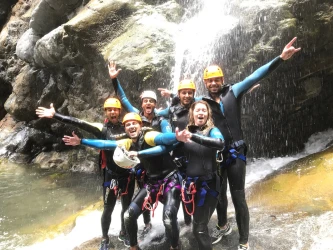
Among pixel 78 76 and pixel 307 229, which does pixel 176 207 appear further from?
pixel 78 76

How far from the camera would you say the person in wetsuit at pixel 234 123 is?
464 cm

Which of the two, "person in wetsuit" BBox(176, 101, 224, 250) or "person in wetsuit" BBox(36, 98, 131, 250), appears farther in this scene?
"person in wetsuit" BBox(36, 98, 131, 250)

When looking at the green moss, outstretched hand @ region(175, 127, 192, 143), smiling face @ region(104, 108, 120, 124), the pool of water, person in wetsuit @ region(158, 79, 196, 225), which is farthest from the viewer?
the pool of water

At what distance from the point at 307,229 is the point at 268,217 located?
2.52ft

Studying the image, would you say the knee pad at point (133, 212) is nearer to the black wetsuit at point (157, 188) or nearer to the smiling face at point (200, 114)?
the black wetsuit at point (157, 188)

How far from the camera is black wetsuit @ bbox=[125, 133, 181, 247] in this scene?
4.64 meters

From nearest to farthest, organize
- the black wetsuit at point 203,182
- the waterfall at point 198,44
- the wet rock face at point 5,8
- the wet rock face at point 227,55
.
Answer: the black wetsuit at point 203,182, the wet rock face at point 227,55, the waterfall at point 198,44, the wet rock face at point 5,8

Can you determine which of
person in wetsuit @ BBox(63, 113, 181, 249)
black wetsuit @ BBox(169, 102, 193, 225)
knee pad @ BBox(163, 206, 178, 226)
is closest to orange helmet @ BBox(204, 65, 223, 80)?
black wetsuit @ BBox(169, 102, 193, 225)

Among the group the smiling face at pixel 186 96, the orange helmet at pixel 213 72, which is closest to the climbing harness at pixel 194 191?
the smiling face at pixel 186 96

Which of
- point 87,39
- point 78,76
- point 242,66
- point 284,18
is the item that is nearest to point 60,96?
point 78,76

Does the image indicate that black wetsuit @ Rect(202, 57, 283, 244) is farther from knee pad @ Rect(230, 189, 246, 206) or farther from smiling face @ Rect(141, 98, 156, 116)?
smiling face @ Rect(141, 98, 156, 116)

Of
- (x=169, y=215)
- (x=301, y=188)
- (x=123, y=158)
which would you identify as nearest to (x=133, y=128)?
(x=123, y=158)

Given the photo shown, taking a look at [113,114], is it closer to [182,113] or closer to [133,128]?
[133,128]

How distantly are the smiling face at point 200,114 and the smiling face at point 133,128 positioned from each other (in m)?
1.02
